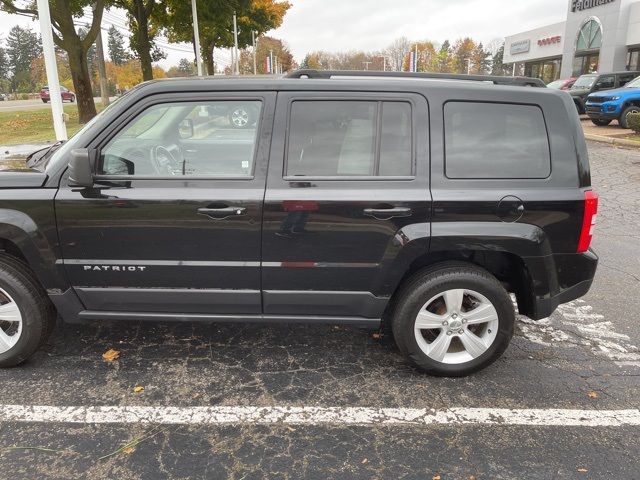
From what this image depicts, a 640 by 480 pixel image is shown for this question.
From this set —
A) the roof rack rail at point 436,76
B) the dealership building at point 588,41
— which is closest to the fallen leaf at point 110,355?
the roof rack rail at point 436,76

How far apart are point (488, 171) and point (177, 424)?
7.57 feet

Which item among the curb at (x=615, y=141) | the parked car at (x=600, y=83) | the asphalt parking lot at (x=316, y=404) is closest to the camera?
the asphalt parking lot at (x=316, y=404)

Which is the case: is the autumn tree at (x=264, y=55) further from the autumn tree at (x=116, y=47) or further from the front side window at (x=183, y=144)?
the front side window at (x=183, y=144)

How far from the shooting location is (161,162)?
3.13 m

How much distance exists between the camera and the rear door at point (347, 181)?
2.90m

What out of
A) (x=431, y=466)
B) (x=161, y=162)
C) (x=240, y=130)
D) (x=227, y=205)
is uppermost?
(x=240, y=130)

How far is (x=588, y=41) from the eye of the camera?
113 feet

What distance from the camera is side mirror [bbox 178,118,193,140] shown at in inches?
130

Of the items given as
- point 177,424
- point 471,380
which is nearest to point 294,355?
point 177,424

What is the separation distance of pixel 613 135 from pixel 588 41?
23335 millimetres

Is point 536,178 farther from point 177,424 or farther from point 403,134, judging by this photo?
point 177,424

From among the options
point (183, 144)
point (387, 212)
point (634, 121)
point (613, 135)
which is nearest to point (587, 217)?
point (387, 212)

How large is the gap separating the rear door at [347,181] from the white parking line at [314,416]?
0.83 meters

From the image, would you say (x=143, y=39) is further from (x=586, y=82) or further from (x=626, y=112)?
(x=586, y=82)
